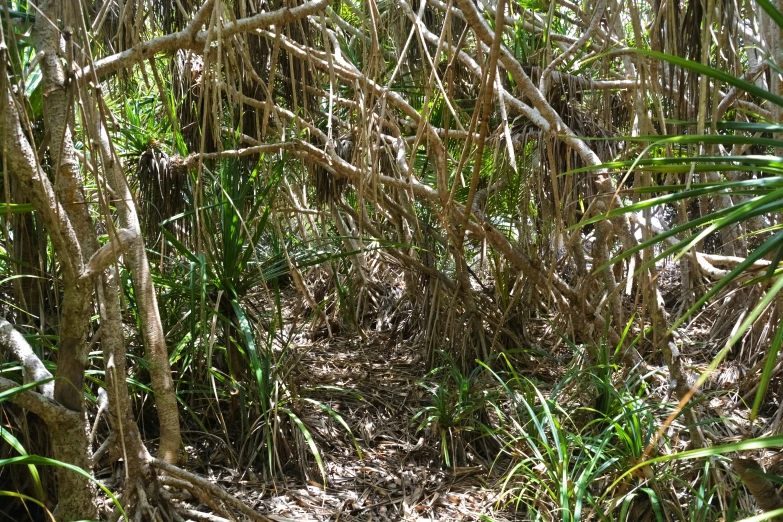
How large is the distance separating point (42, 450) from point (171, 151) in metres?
1.78

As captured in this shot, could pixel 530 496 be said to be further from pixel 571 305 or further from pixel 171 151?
pixel 171 151

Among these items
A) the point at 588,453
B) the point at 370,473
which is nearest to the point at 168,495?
the point at 370,473

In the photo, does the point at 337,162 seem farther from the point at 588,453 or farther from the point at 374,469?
the point at 588,453

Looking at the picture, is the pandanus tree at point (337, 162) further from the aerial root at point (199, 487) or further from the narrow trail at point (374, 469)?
the narrow trail at point (374, 469)

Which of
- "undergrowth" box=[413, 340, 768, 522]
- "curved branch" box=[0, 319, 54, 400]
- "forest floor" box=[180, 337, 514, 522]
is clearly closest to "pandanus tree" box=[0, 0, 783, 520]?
"curved branch" box=[0, 319, 54, 400]

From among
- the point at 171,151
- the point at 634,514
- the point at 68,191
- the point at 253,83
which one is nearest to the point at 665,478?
the point at 634,514

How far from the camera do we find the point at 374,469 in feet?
9.17

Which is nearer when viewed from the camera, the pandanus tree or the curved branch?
the pandanus tree

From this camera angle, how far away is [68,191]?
64.6 inches

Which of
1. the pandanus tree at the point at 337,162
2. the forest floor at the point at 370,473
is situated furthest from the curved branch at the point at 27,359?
the forest floor at the point at 370,473

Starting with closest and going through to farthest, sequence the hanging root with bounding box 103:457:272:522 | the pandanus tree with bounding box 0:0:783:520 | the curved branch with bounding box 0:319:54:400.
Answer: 1. the pandanus tree with bounding box 0:0:783:520
2. the curved branch with bounding box 0:319:54:400
3. the hanging root with bounding box 103:457:272:522

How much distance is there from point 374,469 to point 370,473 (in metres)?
0.04

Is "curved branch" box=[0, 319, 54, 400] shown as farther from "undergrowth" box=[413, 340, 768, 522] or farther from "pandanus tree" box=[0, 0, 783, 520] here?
"undergrowth" box=[413, 340, 768, 522]

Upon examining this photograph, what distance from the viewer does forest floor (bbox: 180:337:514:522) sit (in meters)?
2.48
